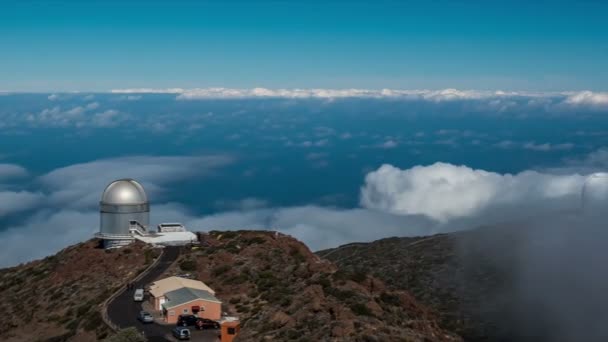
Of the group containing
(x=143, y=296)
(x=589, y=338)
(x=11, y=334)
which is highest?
(x=143, y=296)

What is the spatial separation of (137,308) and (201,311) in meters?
4.58

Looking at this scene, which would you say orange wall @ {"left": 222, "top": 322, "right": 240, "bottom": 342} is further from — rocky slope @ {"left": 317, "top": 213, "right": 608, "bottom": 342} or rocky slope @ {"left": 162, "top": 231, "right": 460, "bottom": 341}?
rocky slope @ {"left": 317, "top": 213, "right": 608, "bottom": 342}

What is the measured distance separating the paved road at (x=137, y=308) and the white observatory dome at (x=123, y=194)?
7.05 m

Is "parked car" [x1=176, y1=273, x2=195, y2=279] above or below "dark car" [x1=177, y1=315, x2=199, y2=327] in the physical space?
below

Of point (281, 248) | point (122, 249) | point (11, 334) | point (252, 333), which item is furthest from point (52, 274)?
point (252, 333)

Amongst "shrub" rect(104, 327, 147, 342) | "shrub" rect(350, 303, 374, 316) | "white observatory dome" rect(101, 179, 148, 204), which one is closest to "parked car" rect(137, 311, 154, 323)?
"shrub" rect(104, 327, 147, 342)

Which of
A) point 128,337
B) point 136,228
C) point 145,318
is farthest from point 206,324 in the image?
point 136,228

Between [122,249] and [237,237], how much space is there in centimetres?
819

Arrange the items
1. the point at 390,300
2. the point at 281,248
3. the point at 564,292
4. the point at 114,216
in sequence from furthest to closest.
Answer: the point at 564,292 → the point at 114,216 → the point at 281,248 → the point at 390,300

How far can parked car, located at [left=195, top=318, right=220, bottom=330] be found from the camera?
33438 millimetres

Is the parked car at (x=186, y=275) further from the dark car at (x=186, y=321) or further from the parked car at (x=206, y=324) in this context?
the parked car at (x=206, y=324)

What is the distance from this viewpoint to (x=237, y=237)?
53.4m

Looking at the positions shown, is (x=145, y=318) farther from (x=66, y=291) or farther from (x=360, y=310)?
(x=66, y=291)

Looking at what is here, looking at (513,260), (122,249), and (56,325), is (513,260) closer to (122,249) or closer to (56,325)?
(122,249)
